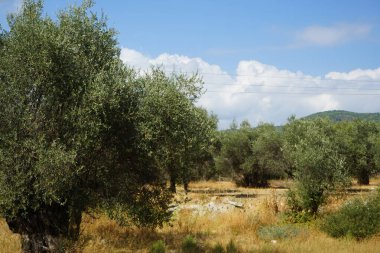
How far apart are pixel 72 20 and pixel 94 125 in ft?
12.9

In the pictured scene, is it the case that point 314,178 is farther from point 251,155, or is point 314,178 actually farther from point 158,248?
point 251,155

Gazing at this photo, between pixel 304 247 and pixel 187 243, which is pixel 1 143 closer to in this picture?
pixel 187 243

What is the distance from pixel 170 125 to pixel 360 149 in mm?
51331

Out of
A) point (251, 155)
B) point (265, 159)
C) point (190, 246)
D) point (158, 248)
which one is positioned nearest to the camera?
point (158, 248)

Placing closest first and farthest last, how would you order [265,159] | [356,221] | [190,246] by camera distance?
1. [190,246]
2. [356,221]
3. [265,159]

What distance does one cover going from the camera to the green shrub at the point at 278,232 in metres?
19.2

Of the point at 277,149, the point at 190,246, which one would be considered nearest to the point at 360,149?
the point at 277,149

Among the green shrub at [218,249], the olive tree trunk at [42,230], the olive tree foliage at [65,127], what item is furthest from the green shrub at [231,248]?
the olive tree trunk at [42,230]

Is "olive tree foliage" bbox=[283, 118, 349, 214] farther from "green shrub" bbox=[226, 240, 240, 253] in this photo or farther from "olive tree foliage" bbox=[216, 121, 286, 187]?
"olive tree foliage" bbox=[216, 121, 286, 187]

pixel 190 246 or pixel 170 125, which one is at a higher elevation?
pixel 170 125

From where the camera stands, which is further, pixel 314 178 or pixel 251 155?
pixel 251 155

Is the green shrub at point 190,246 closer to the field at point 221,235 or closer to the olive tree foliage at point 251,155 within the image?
the field at point 221,235

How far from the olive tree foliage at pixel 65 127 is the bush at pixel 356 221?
32.4 feet

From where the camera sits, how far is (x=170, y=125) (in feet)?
44.9
